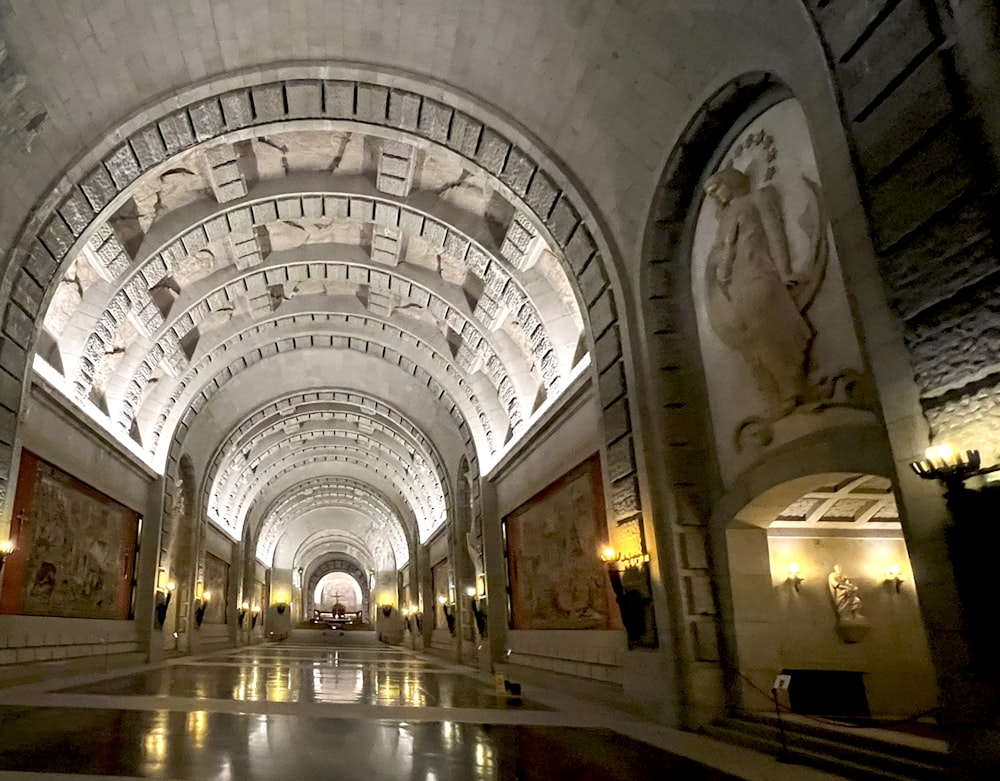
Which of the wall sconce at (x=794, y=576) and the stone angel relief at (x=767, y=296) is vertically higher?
the stone angel relief at (x=767, y=296)

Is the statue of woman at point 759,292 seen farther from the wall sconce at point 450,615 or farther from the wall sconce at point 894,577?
the wall sconce at point 450,615

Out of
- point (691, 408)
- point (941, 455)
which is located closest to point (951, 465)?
point (941, 455)

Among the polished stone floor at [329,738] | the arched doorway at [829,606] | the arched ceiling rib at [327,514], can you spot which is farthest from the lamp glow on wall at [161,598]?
the arched doorway at [829,606]

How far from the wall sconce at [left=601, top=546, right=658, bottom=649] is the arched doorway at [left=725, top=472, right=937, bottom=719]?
1143mm

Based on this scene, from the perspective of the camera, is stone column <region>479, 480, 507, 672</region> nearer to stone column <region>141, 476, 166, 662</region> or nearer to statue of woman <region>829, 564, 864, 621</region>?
stone column <region>141, 476, 166, 662</region>

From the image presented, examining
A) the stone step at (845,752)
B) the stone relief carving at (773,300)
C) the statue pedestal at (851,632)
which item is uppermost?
the stone relief carving at (773,300)

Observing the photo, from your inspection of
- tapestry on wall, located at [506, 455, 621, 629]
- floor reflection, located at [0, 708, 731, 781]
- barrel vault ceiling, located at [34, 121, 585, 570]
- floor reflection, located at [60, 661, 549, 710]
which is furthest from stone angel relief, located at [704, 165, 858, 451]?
floor reflection, located at [60, 661, 549, 710]

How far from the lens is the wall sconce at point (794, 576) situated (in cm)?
897

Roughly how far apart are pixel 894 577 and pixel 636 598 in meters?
3.64

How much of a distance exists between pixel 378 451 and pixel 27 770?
24.6 metres

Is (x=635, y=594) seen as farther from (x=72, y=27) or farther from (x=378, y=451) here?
(x=378, y=451)

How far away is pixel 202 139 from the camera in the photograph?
1138 centimetres

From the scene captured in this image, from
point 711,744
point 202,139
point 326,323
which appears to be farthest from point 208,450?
point 711,744

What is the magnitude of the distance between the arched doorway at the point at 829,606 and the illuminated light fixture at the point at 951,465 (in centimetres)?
288
